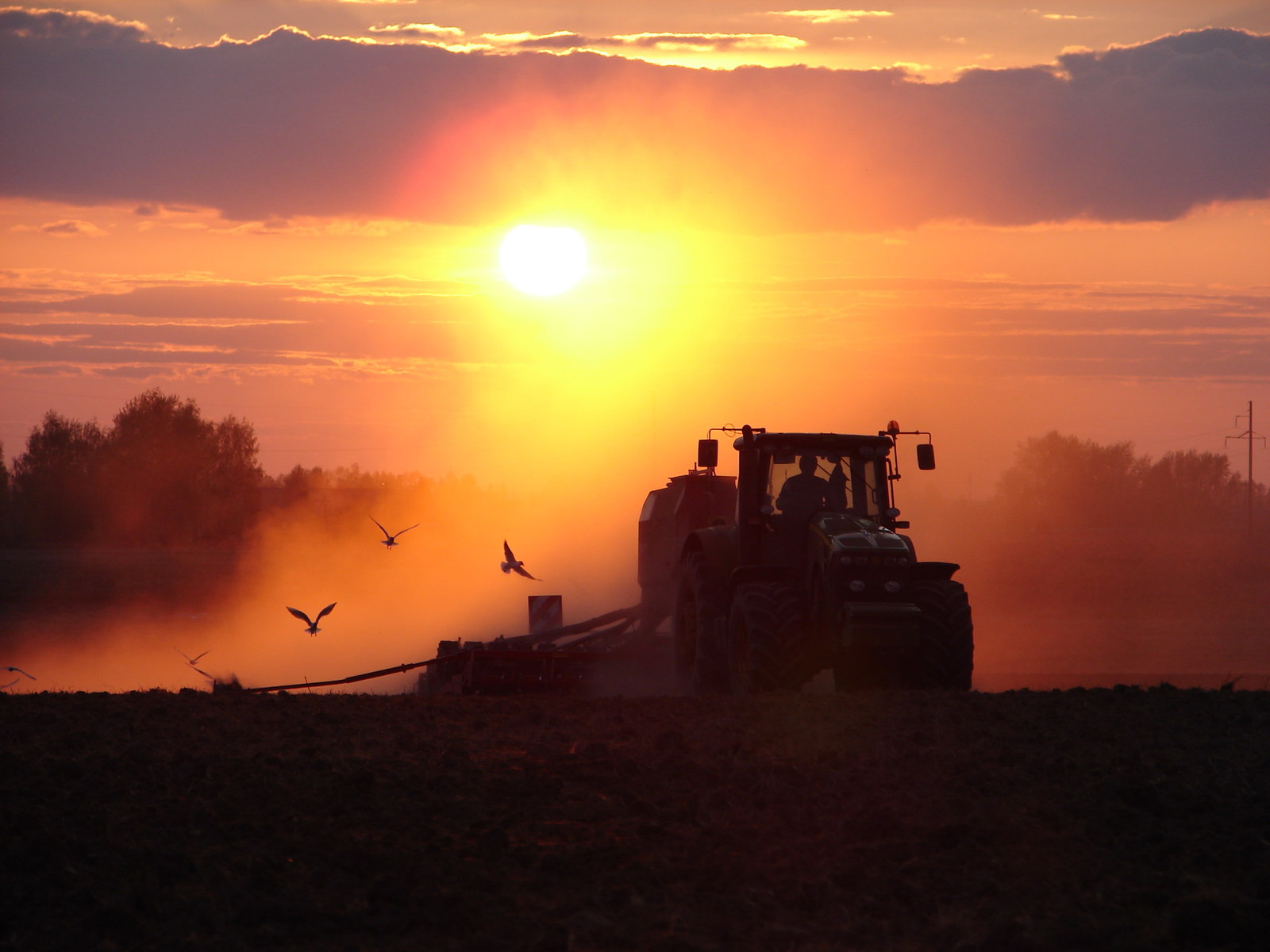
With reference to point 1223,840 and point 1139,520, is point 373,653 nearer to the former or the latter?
point 1223,840

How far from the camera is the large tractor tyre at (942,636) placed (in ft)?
44.1

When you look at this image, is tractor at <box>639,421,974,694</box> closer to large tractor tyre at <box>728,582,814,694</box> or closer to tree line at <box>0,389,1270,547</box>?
large tractor tyre at <box>728,582,814,694</box>

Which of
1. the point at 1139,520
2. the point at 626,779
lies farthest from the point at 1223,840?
the point at 1139,520

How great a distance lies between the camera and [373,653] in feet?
115

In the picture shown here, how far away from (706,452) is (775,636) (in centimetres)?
217

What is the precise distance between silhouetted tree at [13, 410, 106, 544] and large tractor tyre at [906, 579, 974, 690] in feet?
245

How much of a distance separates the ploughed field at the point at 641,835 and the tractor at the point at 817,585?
2060 millimetres

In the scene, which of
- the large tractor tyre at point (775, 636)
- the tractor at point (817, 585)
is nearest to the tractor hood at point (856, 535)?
the tractor at point (817, 585)

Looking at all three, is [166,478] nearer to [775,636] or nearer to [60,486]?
[60,486]

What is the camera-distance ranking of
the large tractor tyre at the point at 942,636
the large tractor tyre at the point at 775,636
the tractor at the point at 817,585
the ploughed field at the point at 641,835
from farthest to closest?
the large tractor tyre at the point at 775,636
the large tractor tyre at the point at 942,636
the tractor at the point at 817,585
the ploughed field at the point at 641,835

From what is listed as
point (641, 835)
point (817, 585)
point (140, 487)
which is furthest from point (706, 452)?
point (140, 487)

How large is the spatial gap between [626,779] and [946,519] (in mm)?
64818

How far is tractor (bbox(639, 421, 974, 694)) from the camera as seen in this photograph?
13.0 m

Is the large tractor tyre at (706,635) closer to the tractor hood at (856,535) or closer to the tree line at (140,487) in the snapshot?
the tractor hood at (856,535)
